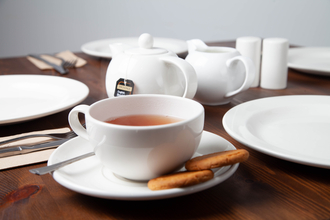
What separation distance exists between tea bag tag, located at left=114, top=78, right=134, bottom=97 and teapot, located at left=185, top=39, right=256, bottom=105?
20 centimetres

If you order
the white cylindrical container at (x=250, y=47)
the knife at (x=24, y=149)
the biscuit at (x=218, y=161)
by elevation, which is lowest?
the knife at (x=24, y=149)

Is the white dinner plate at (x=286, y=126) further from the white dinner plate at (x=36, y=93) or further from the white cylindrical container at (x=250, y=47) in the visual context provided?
the white dinner plate at (x=36, y=93)

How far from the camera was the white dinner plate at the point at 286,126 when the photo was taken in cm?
47

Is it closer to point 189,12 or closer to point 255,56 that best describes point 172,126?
point 255,56

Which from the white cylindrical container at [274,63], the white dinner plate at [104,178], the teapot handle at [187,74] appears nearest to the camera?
the white dinner plate at [104,178]

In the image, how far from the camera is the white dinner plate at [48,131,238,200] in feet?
1.14

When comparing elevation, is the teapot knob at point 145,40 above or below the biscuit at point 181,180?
above

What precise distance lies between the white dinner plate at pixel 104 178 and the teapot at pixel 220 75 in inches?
11.2

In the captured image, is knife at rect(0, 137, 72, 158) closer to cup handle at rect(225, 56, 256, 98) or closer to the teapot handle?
the teapot handle

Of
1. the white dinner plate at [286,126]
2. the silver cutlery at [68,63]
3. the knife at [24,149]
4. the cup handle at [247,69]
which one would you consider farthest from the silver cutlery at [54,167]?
the silver cutlery at [68,63]

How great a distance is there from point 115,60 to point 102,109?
31cm

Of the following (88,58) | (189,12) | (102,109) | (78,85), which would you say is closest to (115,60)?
(78,85)

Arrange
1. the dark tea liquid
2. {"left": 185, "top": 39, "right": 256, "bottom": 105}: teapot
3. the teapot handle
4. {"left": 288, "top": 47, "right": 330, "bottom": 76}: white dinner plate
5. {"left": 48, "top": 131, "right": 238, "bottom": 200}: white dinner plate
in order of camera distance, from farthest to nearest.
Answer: {"left": 288, "top": 47, "right": 330, "bottom": 76}: white dinner plate, {"left": 185, "top": 39, "right": 256, "bottom": 105}: teapot, the teapot handle, the dark tea liquid, {"left": 48, "top": 131, "right": 238, "bottom": 200}: white dinner plate

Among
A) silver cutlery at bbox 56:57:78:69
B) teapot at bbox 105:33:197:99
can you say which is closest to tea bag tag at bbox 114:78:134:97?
teapot at bbox 105:33:197:99
